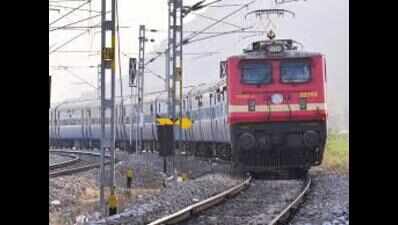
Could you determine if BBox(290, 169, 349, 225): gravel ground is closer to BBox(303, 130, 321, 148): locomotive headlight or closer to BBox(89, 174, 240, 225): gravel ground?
BBox(303, 130, 321, 148): locomotive headlight

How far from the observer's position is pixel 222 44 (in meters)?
134

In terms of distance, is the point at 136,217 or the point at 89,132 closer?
the point at 136,217

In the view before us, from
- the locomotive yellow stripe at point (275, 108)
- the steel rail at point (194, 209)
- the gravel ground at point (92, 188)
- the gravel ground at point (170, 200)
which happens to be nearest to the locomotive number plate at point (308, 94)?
the locomotive yellow stripe at point (275, 108)

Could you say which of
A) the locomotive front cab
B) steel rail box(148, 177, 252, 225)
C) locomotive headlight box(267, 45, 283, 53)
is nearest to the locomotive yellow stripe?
the locomotive front cab

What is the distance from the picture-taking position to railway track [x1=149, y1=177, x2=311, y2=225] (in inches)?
392

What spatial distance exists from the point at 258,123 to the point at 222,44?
391 ft

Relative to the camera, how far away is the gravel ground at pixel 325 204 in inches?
389

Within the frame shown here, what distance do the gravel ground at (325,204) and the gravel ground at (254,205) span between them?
0.37m

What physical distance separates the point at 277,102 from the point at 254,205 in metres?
4.38

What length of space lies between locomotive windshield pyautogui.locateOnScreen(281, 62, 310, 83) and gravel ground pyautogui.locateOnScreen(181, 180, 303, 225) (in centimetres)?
226

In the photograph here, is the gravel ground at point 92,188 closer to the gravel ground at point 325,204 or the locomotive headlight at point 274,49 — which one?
the gravel ground at point 325,204
